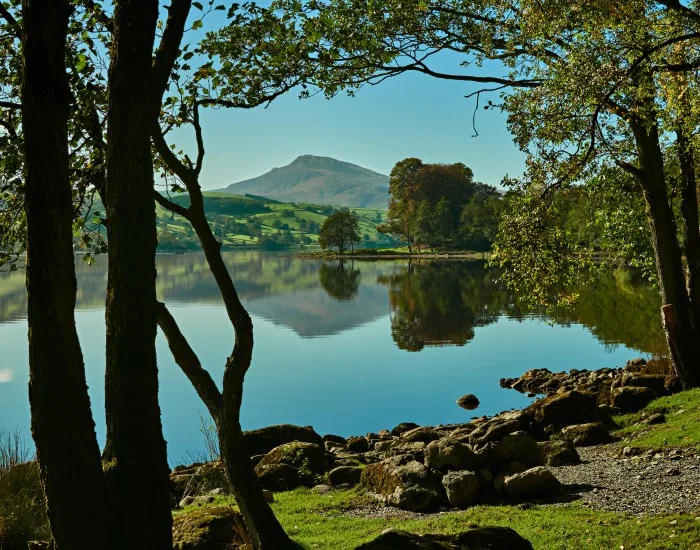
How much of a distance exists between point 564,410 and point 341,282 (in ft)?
226

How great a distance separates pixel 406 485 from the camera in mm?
12344

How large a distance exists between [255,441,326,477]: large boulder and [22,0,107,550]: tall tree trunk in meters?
10.0

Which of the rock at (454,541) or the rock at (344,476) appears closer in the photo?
the rock at (454,541)

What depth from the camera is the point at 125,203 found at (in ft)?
20.9

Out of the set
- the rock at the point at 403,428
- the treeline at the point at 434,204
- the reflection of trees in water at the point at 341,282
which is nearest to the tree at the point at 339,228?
the treeline at the point at 434,204

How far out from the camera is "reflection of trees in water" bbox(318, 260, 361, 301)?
7156cm

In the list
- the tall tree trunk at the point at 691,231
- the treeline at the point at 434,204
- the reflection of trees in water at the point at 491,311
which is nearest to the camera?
the tall tree trunk at the point at 691,231

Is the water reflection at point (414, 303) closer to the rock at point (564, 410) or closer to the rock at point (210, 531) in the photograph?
the rock at point (564, 410)

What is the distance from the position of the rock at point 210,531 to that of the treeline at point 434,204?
120 metres

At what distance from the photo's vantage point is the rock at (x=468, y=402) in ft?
84.4

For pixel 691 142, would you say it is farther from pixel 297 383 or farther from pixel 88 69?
pixel 297 383

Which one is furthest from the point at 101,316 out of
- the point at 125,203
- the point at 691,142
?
the point at 125,203

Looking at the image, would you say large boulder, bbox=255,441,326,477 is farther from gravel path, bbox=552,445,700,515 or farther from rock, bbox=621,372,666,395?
rock, bbox=621,372,666,395

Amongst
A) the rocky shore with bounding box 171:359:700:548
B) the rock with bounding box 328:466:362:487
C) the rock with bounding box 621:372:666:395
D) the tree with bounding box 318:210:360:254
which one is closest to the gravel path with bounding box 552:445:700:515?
the rocky shore with bounding box 171:359:700:548
